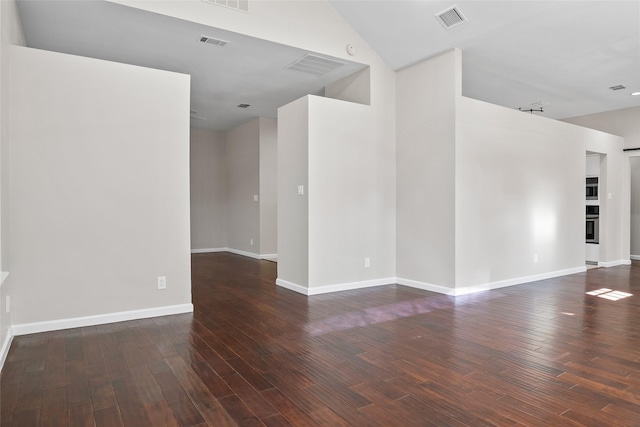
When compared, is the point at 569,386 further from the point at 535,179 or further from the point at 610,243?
the point at 610,243

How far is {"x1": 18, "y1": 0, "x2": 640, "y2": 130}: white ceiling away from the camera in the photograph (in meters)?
4.40

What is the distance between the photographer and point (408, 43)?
5.30 metres

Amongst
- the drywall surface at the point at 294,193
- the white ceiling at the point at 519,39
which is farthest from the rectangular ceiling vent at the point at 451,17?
the drywall surface at the point at 294,193

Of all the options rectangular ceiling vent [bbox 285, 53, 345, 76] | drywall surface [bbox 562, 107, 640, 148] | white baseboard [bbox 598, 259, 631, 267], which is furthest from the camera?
drywall surface [bbox 562, 107, 640, 148]

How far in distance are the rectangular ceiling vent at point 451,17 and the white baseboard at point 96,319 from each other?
4.37m

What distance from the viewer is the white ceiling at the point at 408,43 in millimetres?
4402

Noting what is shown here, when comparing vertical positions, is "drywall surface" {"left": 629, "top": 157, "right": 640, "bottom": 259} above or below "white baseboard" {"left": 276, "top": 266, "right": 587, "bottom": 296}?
above

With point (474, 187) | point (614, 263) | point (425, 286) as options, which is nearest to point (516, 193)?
point (474, 187)

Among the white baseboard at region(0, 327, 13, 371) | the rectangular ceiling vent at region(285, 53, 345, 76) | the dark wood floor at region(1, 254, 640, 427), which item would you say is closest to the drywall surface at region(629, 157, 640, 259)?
the dark wood floor at region(1, 254, 640, 427)

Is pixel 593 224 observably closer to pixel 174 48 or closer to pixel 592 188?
pixel 592 188

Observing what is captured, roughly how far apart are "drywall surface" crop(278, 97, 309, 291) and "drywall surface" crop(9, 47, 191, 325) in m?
1.59

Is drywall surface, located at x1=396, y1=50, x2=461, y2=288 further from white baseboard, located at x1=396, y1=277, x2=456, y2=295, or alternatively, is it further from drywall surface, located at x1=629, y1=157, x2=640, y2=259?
drywall surface, located at x1=629, y1=157, x2=640, y2=259

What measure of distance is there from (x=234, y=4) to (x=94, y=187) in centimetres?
251

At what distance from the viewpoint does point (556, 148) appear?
6.59 metres
